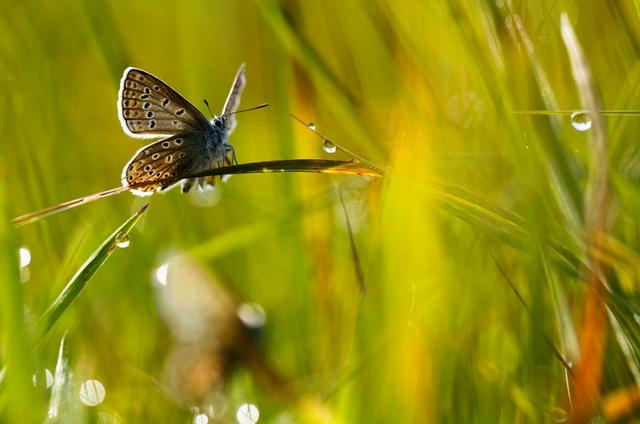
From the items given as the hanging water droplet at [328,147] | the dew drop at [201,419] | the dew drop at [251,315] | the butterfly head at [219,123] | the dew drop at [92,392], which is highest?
the butterfly head at [219,123]

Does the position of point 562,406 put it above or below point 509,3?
below

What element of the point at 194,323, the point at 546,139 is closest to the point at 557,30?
the point at 546,139

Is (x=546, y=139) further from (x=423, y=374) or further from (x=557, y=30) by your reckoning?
(x=557, y=30)

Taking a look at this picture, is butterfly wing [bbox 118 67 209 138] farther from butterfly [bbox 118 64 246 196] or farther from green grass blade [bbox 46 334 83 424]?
green grass blade [bbox 46 334 83 424]

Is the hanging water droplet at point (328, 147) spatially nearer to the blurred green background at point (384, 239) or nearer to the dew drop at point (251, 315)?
the blurred green background at point (384, 239)

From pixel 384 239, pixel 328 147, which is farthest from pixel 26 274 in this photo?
pixel 384 239

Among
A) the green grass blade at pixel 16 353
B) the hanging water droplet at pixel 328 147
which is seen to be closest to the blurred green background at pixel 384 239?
the green grass blade at pixel 16 353

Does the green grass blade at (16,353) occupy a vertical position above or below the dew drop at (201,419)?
above
